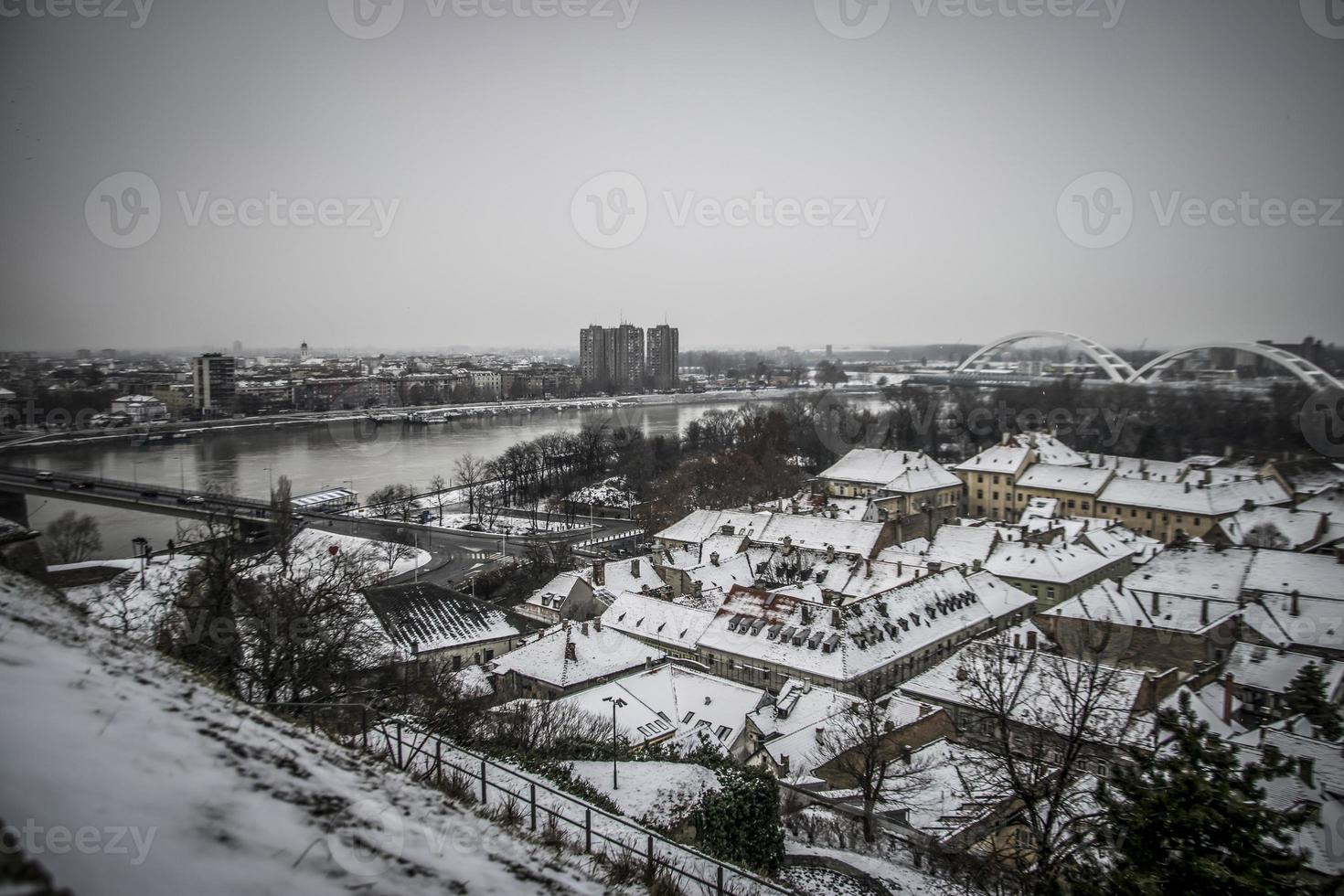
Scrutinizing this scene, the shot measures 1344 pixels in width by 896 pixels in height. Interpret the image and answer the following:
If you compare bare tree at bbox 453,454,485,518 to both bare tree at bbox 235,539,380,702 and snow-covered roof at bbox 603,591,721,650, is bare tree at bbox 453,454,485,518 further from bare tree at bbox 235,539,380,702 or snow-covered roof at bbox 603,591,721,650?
bare tree at bbox 235,539,380,702

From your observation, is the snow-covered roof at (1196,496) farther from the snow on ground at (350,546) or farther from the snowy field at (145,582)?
the snowy field at (145,582)

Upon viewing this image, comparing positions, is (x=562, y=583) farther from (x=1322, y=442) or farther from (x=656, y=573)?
(x=1322, y=442)

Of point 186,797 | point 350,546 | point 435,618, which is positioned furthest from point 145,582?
point 186,797

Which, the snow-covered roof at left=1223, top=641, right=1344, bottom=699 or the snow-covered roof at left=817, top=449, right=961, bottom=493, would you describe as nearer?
the snow-covered roof at left=1223, top=641, right=1344, bottom=699

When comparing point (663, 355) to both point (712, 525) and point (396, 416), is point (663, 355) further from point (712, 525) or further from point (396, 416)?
point (712, 525)

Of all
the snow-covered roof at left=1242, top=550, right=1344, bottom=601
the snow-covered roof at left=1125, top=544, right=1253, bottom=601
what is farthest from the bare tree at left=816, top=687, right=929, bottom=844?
the snow-covered roof at left=1242, top=550, right=1344, bottom=601

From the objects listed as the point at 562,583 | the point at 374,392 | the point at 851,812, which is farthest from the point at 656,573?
the point at 374,392
